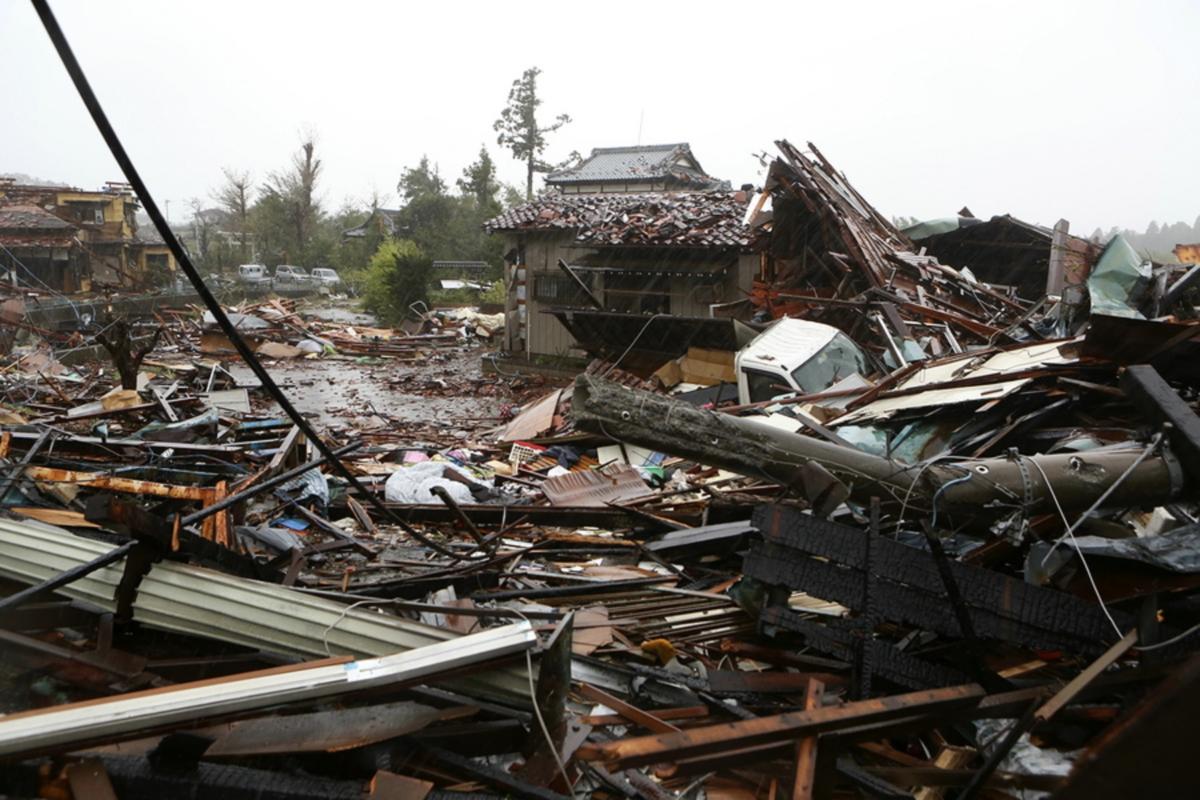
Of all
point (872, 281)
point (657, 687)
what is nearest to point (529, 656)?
point (657, 687)

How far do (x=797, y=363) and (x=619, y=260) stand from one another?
899 centimetres

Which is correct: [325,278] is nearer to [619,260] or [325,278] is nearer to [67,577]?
[619,260]

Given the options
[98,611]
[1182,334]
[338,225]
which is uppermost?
[338,225]

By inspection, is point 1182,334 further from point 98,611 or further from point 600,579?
point 98,611

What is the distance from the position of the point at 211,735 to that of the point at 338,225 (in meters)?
59.0

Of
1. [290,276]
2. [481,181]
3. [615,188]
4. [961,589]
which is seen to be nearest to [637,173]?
[615,188]

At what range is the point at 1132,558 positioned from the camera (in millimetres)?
3193

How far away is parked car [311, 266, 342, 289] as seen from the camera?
4191cm

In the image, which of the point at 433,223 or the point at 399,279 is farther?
the point at 433,223

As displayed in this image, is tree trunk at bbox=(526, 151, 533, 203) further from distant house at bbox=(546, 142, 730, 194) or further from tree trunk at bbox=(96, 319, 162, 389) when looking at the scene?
tree trunk at bbox=(96, 319, 162, 389)

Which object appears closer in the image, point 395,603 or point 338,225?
point 395,603

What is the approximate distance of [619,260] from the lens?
18.5 m

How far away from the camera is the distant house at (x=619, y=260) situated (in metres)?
16.6

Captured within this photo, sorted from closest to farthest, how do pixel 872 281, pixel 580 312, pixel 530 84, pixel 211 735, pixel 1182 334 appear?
1. pixel 211 735
2. pixel 1182 334
3. pixel 872 281
4. pixel 580 312
5. pixel 530 84
